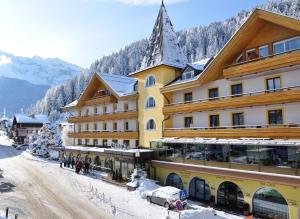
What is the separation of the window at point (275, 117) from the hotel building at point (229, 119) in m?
0.08

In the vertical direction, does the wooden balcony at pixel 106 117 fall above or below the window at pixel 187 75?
below

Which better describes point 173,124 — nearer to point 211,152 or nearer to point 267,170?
point 211,152

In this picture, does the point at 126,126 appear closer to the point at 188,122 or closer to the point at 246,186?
the point at 188,122

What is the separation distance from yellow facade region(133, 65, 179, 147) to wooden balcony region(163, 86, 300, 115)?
6.84 feet

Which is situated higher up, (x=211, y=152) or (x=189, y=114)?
(x=189, y=114)

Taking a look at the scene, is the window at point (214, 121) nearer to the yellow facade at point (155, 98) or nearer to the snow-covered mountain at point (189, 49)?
the yellow facade at point (155, 98)

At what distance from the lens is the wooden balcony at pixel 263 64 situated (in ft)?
75.4

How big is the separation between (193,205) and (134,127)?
17.1m

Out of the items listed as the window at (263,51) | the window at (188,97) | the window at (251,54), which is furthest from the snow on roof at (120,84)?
the window at (263,51)

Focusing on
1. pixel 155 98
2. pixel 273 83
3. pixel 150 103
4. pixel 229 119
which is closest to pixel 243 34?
pixel 273 83

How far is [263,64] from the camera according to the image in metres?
24.9

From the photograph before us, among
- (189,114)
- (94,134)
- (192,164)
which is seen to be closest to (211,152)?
(192,164)

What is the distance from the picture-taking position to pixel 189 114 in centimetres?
3281

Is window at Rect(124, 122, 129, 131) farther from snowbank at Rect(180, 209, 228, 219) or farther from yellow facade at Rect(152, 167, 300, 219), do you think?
snowbank at Rect(180, 209, 228, 219)
